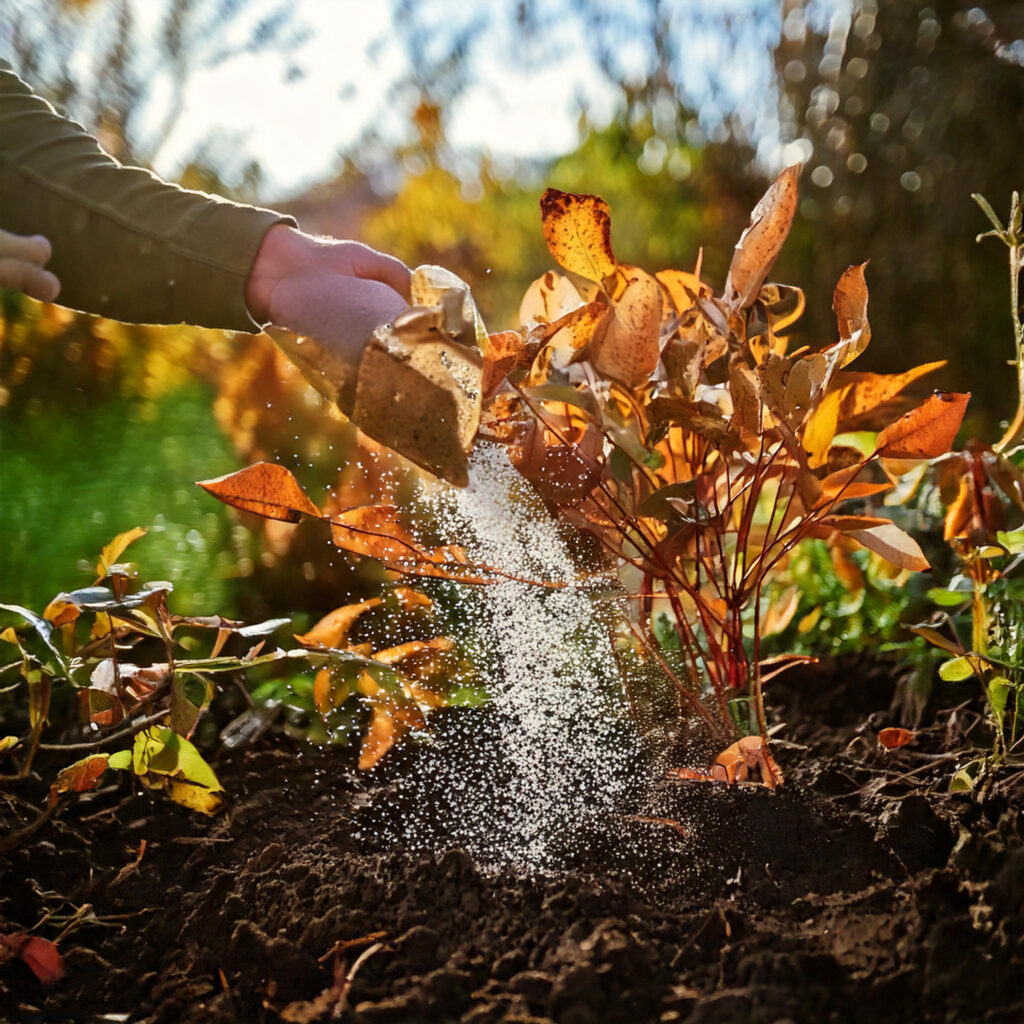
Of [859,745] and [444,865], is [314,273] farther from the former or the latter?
[859,745]

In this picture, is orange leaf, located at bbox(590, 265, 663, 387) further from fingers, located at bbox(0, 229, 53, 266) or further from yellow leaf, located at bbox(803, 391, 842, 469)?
fingers, located at bbox(0, 229, 53, 266)

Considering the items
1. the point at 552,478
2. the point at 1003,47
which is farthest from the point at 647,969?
the point at 1003,47

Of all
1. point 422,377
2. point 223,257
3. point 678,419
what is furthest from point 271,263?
point 678,419

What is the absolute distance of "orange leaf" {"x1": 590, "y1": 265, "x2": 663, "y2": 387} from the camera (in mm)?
714

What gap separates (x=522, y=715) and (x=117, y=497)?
4.48 ft

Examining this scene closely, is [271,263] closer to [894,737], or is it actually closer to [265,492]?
[265,492]

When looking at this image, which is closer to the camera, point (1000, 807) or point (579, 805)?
point (1000, 807)

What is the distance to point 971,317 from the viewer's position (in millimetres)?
2965

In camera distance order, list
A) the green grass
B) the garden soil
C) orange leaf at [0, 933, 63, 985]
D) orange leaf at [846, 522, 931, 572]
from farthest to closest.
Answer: the green grass < orange leaf at [846, 522, 931, 572] < orange leaf at [0, 933, 63, 985] < the garden soil

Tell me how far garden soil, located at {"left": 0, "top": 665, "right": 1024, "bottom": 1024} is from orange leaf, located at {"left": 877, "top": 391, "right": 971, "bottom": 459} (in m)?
0.33

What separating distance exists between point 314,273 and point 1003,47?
327 centimetres

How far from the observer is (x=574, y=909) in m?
0.70

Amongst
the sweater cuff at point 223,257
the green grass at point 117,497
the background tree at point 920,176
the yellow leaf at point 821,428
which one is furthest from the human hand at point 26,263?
the background tree at point 920,176

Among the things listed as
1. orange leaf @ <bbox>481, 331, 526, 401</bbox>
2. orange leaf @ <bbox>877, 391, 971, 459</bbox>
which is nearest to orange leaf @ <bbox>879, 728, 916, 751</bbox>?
orange leaf @ <bbox>877, 391, 971, 459</bbox>
